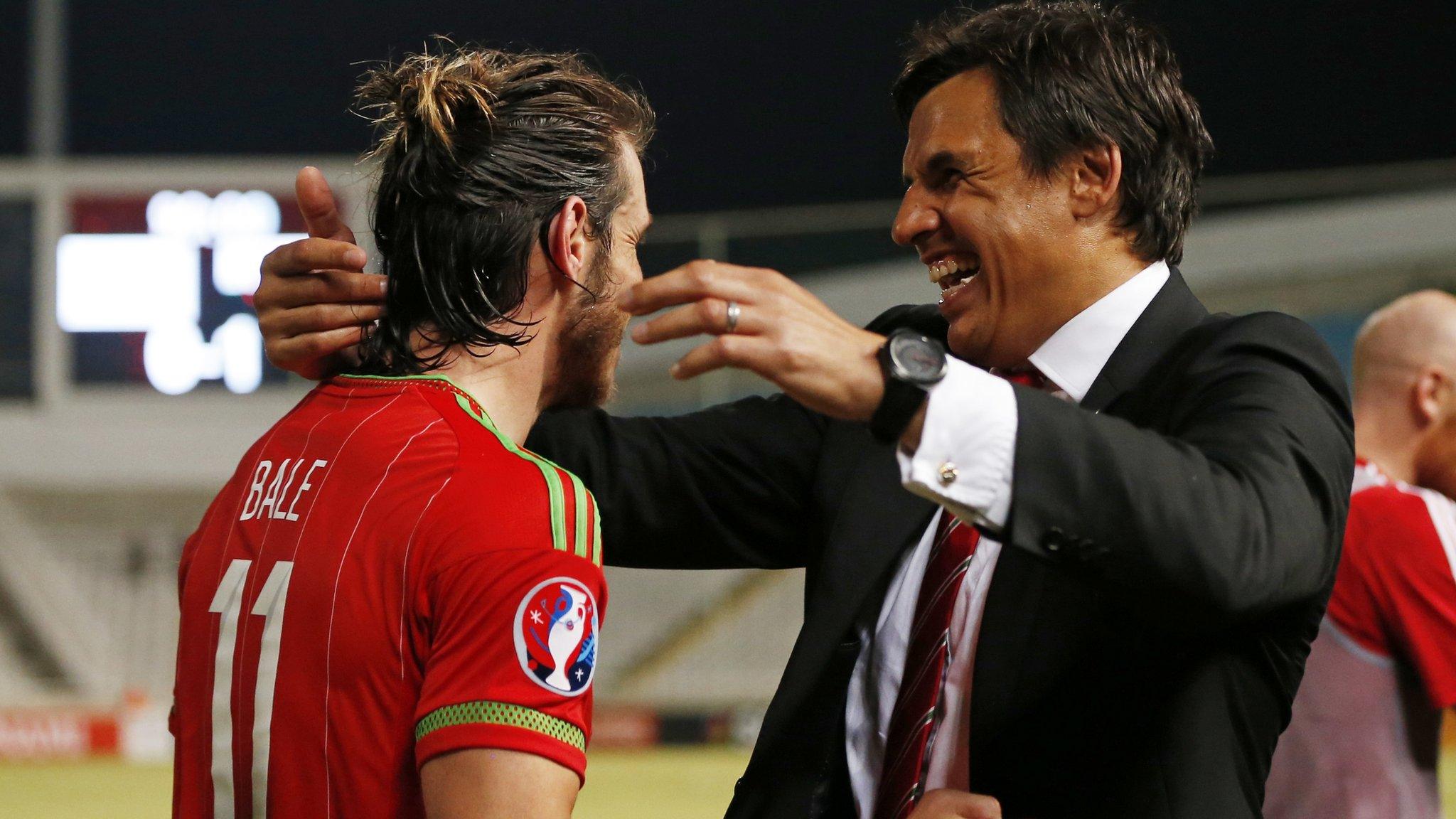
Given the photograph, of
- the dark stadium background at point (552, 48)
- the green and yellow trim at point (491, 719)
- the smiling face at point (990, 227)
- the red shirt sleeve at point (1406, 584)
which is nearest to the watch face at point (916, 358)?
the green and yellow trim at point (491, 719)

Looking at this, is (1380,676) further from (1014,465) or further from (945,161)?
(1014,465)

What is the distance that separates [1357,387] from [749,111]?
1364cm

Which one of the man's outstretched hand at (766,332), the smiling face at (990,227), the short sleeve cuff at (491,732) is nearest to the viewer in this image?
the man's outstretched hand at (766,332)

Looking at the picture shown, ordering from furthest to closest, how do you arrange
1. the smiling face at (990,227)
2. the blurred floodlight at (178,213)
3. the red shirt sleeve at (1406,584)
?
1. the blurred floodlight at (178,213)
2. the red shirt sleeve at (1406,584)
3. the smiling face at (990,227)

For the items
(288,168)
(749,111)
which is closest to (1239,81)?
(749,111)

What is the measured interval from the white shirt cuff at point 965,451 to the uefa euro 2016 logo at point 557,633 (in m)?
0.40

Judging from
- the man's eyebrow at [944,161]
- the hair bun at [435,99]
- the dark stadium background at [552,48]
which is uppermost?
the hair bun at [435,99]

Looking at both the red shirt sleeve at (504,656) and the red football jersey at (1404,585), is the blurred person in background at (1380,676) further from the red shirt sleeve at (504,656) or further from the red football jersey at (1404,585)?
the red shirt sleeve at (504,656)

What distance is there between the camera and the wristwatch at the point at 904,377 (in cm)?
142

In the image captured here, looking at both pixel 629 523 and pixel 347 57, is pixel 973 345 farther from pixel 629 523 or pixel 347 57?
pixel 347 57

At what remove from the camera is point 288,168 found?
12.6 meters

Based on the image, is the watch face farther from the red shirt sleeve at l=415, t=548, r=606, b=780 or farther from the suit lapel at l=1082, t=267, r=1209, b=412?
the suit lapel at l=1082, t=267, r=1209, b=412

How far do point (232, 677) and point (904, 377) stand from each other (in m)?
0.85

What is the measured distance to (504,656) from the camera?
1.55 metres
